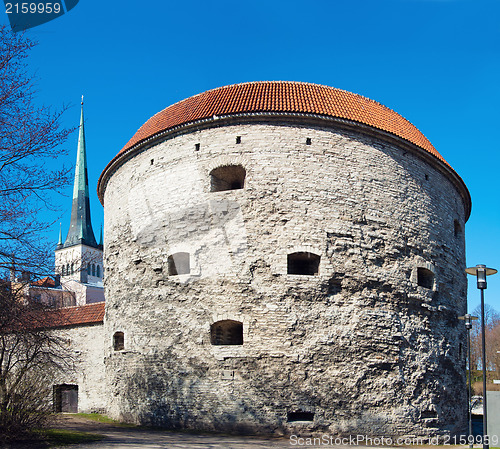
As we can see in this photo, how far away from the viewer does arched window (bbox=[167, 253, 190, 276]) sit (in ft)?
37.8

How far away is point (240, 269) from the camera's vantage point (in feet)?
35.3

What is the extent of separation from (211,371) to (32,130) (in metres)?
5.42

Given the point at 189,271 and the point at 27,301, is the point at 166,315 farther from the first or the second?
the point at 27,301

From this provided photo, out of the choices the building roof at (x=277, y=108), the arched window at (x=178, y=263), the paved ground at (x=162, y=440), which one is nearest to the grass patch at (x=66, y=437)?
the paved ground at (x=162, y=440)

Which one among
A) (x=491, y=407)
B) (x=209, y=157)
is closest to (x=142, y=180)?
(x=209, y=157)

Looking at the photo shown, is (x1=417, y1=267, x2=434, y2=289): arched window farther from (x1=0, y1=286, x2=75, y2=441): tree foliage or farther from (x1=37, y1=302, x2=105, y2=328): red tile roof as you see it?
(x1=0, y1=286, x2=75, y2=441): tree foliage

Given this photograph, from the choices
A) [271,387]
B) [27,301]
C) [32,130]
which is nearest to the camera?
[32,130]

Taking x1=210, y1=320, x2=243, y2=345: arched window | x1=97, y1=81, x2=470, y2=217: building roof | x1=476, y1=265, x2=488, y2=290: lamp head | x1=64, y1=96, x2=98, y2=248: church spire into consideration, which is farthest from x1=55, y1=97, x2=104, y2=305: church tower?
x1=476, y1=265, x2=488, y2=290: lamp head

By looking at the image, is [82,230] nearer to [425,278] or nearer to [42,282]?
[425,278]

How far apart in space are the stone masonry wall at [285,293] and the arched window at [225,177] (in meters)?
0.18

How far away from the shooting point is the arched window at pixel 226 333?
35.3 feet

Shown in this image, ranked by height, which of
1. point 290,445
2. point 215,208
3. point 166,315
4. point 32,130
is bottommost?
point 290,445

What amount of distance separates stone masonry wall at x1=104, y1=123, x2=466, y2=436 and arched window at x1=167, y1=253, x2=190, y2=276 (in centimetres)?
15

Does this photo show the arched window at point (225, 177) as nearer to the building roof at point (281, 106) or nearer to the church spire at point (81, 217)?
the building roof at point (281, 106)
